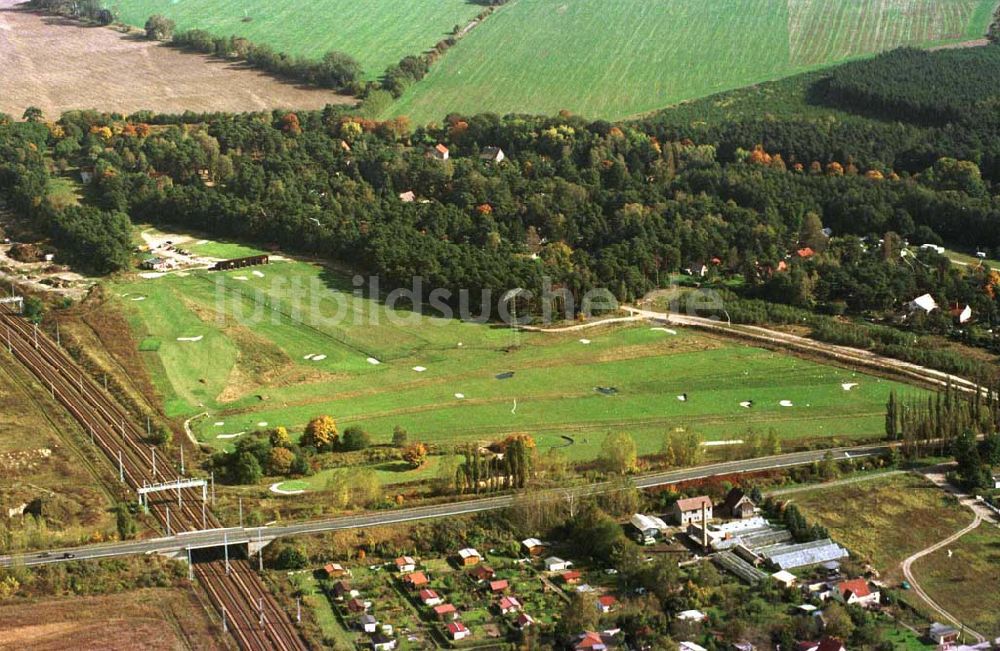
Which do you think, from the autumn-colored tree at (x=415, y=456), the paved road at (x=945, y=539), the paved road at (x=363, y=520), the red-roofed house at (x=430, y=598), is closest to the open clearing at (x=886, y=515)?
the paved road at (x=945, y=539)

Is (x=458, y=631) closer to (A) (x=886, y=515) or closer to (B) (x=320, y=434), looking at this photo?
(B) (x=320, y=434)

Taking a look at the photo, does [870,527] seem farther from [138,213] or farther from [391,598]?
[138,213]

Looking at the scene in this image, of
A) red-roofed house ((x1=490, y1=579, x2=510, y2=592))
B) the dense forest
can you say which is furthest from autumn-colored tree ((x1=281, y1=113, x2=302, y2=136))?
red-roofed house ((x1=490, y1=579, x2=510, y2=592))

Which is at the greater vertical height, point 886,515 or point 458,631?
point 886,515

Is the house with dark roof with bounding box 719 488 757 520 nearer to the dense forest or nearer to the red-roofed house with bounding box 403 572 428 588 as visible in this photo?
the red-roofed house with bounding box 403 572 428 588

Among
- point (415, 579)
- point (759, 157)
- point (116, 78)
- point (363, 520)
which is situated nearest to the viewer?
point (415, 579)

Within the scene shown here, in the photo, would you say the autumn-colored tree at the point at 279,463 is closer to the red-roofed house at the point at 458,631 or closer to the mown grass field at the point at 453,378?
the mown grass field at the point at 453,378

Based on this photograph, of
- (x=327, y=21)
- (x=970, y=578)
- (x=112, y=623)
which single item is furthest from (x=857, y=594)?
(x=327, y=21)
